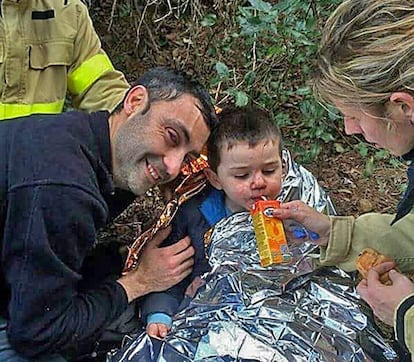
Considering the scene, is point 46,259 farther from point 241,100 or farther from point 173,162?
point 241,100

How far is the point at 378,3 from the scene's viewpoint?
5.56 ft

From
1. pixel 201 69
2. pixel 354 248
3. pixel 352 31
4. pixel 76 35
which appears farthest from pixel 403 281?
pixel 201 69

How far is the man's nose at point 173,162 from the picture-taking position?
6.93 ft

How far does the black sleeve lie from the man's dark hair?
394 mm

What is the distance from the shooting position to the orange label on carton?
7.06ft

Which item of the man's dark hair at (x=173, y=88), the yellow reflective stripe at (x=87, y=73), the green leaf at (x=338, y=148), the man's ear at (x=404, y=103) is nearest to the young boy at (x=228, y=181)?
the man's dark hair at (x=173, y=88)

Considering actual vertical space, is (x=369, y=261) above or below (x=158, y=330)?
above

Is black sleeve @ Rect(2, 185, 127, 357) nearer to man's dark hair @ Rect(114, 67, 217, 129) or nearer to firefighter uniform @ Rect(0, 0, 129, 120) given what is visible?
man's dark hair @ Rect(114, 67, 217, 129)

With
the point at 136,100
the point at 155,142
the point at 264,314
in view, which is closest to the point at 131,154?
the point at 155,142

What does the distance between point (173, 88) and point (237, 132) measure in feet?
0.84

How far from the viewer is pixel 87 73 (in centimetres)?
258

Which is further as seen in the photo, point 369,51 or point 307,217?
point 307,217

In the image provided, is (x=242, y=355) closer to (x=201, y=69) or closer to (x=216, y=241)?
(x=216, y=241)

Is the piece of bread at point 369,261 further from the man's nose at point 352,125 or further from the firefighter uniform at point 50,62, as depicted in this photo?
the firefighter uniform at point 50,62
